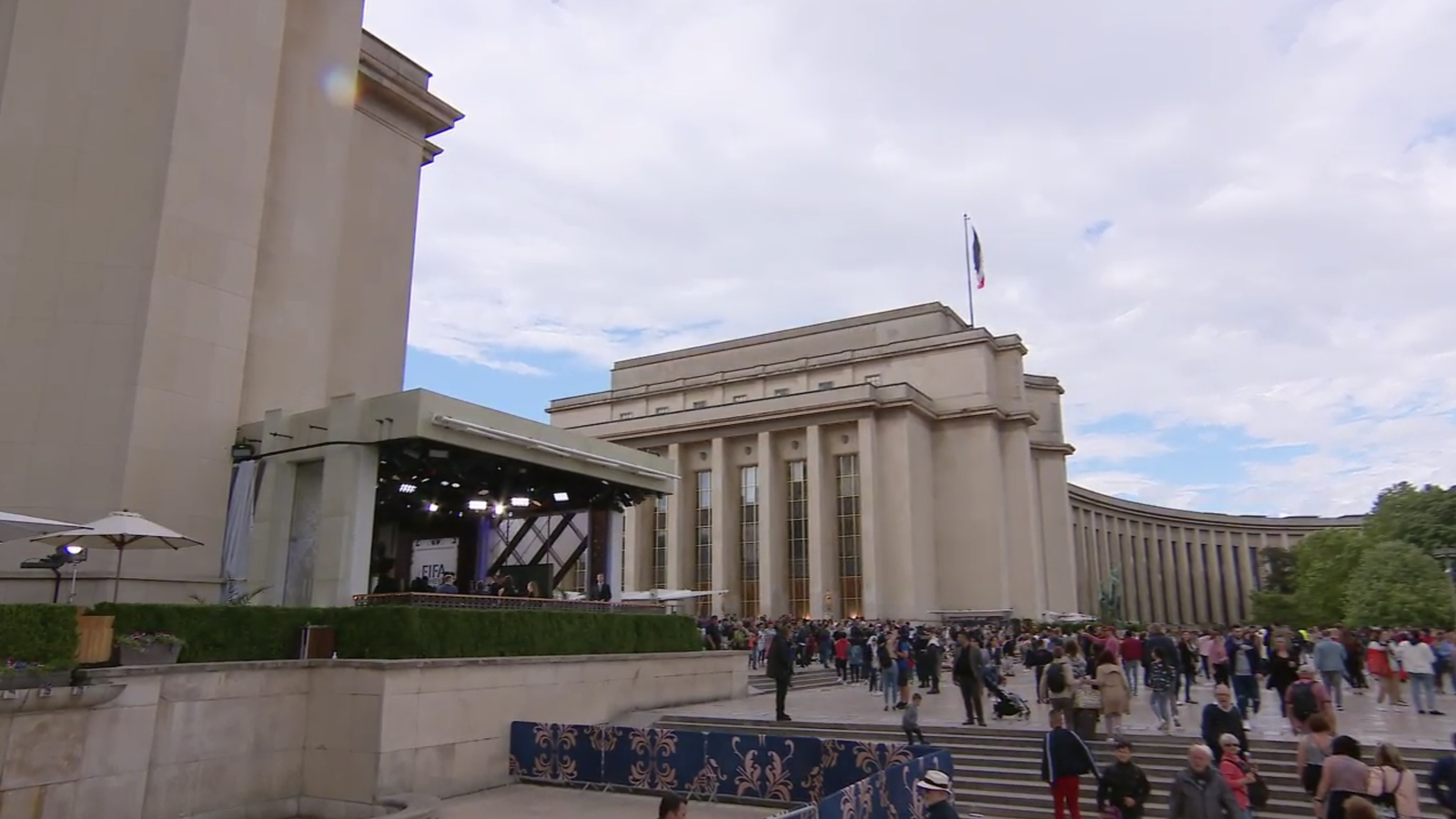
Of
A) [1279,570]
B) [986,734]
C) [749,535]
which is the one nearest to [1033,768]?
[986,734]

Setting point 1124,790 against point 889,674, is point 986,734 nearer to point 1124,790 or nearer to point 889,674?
point 889,674

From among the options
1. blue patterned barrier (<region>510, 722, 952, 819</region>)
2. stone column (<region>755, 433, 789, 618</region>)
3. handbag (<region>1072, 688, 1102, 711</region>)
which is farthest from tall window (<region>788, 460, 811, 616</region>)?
handbag (<region>1072, 688, 1102, 711</region>)

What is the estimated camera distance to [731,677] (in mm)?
23031

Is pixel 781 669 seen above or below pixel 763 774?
above

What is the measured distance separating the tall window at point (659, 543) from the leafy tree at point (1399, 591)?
38.0 metres

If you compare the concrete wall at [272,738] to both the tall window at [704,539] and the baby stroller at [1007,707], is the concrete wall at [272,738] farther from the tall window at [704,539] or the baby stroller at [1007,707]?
the tall window at [704,539]

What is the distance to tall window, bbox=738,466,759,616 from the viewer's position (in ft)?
178

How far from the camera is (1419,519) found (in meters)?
56.3

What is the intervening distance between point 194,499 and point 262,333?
4.42 metres

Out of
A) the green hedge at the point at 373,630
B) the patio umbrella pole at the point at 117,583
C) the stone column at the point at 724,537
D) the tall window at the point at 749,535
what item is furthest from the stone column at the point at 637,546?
the patio umbrella pole at the point at 117,583

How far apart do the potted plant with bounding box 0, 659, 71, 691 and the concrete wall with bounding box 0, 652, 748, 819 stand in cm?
21

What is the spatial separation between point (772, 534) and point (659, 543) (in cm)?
848

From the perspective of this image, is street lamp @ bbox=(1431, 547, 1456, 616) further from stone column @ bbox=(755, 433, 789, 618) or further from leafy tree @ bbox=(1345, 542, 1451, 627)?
stone column @ bbox=(755, 433, 789, 618)

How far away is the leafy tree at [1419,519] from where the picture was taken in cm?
5506
